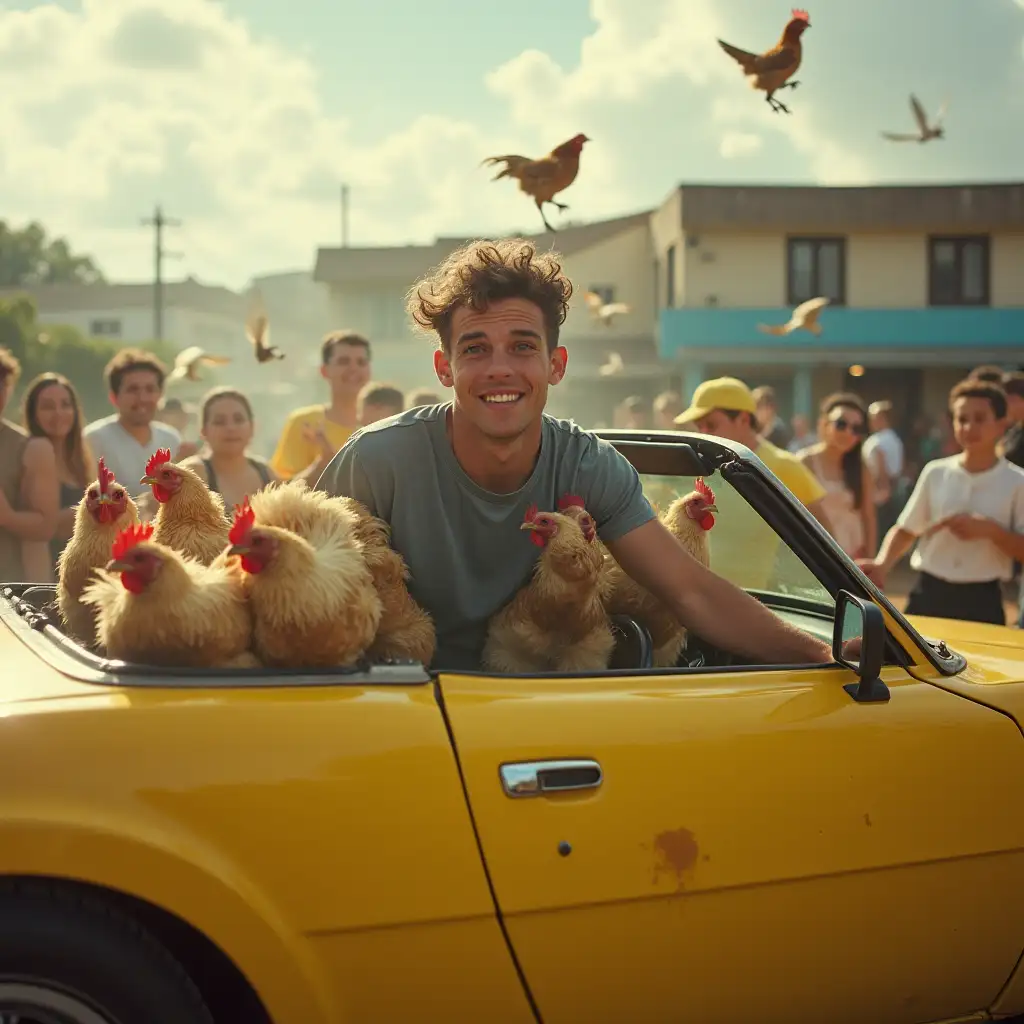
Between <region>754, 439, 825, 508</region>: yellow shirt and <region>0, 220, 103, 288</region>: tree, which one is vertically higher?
<region>0, 220, 103, 288</region>: tree

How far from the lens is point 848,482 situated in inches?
273

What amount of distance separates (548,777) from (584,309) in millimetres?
30748

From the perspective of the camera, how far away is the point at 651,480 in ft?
12.0

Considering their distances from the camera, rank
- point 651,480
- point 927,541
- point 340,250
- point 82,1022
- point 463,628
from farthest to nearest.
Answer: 1. point 340,250
2. point 927,541
3. point 651,480
4. point 463,628
5. point 82,1022

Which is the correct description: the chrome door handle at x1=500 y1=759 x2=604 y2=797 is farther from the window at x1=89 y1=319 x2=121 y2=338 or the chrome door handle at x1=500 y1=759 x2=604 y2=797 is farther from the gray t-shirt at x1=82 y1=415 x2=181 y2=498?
the window at x1=89 y1=319 x2=121 y2=338

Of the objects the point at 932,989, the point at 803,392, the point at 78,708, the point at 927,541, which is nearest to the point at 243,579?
the point at 78,708

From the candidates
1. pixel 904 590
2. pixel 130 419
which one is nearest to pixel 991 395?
pixel 130 419

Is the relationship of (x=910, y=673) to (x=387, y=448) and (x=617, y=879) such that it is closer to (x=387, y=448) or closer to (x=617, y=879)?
(x=617, y=879)

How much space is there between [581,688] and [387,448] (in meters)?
0.96

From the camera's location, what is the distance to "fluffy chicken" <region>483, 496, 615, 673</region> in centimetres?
286

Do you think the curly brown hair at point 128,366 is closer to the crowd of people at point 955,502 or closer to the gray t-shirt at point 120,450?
the gray t-shirt at point 120,450

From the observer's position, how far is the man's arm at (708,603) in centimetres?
279

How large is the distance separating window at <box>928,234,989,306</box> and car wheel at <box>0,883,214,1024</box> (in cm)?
2867

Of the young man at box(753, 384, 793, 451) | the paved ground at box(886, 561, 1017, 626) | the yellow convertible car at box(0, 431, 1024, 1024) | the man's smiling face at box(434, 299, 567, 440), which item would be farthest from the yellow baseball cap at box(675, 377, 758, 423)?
the paved ground at box(886, 561, 1017, 626)
